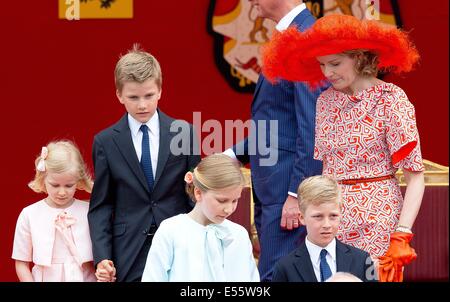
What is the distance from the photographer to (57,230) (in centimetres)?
401

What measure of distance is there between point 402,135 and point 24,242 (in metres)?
1.41

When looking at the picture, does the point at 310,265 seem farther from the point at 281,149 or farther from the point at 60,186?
the point at 60,186

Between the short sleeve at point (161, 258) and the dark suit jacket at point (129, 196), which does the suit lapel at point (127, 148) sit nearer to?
the dark suit jacket at point (129, 196)

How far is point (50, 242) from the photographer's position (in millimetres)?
4008

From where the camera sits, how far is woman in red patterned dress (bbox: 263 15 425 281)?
141 inches

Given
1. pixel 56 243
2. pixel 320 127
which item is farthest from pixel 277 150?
pixel 56 243

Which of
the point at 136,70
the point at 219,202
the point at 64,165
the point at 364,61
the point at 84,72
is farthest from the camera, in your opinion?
the point at 84,72

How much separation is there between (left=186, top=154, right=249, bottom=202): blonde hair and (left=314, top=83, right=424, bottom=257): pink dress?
0.37 metres

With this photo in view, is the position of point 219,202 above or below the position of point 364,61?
below

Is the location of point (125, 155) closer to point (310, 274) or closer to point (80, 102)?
point (310, 274)

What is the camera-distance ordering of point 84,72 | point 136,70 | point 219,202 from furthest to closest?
1. point 84,72
2. point 136,70
3. point 219,202

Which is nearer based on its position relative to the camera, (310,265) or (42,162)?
(310,265)

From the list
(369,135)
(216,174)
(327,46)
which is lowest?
(216,174)

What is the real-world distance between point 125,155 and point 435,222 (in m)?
2.37
